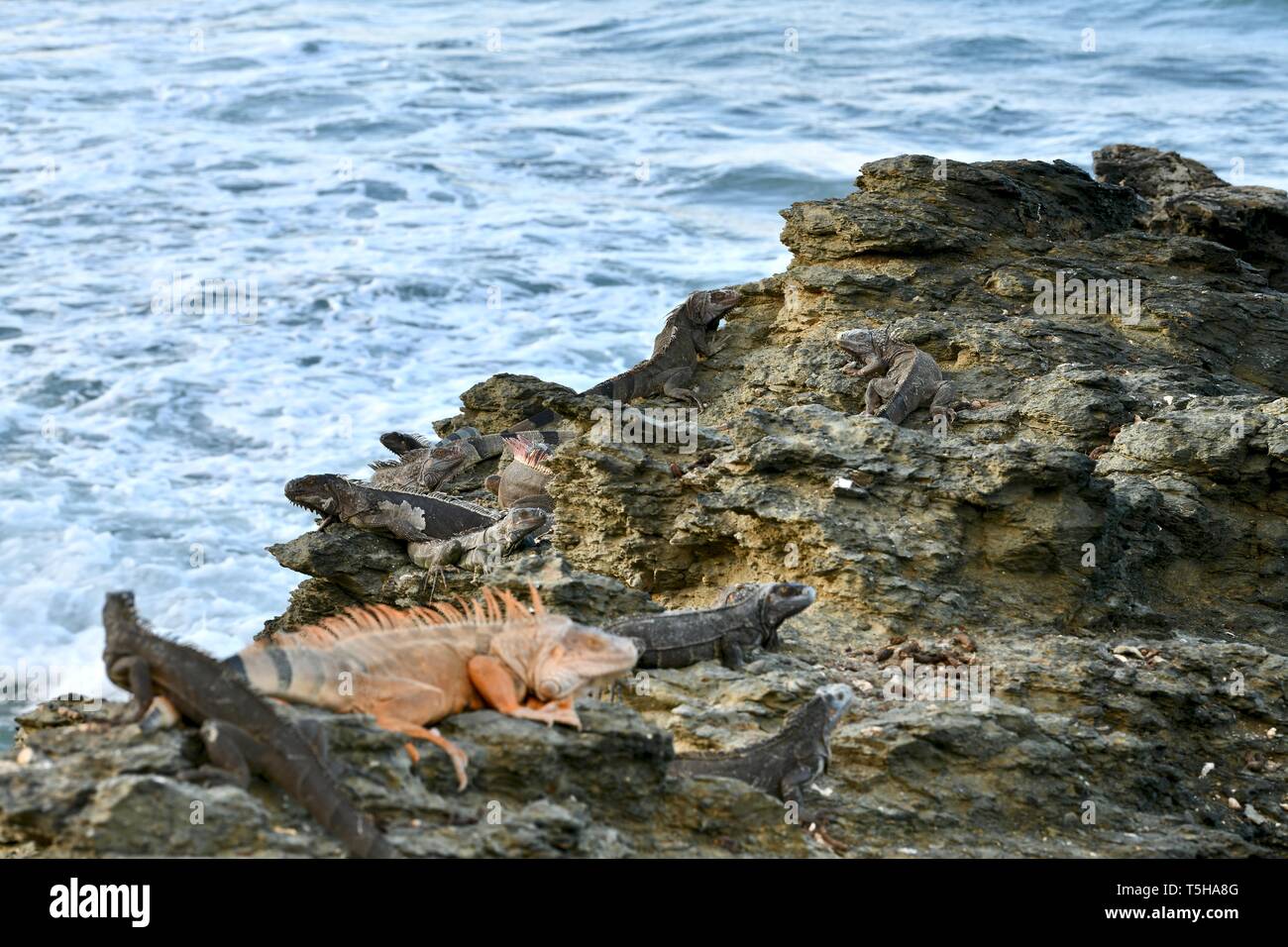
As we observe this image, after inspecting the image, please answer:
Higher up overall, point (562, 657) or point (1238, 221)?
point (1238, 221)

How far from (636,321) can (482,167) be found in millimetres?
8366

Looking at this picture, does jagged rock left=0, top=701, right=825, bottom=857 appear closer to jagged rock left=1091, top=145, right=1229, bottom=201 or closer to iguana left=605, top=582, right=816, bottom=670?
iguana left=605, top=582, right=816, bottom=670

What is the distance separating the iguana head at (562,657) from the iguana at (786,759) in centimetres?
42

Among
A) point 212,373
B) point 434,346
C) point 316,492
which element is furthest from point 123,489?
point 316,492

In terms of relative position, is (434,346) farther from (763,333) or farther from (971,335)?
(971,335)

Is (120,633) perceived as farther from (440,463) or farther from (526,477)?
(440,463)

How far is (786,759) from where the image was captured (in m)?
5.37

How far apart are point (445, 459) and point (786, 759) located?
5698mm

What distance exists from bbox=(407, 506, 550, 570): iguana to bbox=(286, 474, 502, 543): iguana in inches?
15.1

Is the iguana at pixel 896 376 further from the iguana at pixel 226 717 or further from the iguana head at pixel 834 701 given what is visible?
the iguana at pixel 226 717

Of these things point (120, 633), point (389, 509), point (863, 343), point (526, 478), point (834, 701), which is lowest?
point (389, 509)

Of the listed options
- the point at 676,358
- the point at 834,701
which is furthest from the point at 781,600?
the point at 676,358

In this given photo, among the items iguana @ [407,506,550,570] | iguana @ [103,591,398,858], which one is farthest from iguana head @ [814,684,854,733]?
iguana @ [407,506,550,570]

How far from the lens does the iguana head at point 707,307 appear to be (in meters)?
10.7
